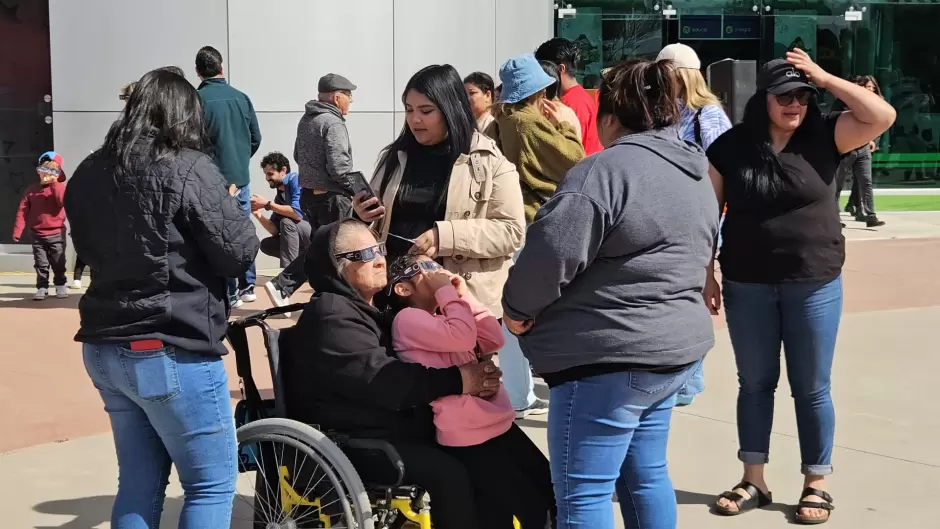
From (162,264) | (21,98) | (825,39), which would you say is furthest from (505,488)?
(825,39)

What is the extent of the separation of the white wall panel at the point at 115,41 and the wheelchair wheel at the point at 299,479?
23.7 feet

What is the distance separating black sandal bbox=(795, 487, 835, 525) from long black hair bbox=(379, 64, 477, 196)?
2012mm

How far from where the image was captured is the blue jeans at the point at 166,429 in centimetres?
360

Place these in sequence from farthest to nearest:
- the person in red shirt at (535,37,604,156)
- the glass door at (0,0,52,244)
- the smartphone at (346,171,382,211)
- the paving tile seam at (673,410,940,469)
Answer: the glass door at (0,0,52,244) < the person in red shirt at (535,37,604,156) < the paving tile seam at (673,410,940,469) < the smartphone at (346,171,382,211)

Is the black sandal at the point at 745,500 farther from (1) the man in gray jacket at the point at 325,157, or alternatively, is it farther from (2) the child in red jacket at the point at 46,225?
(2) the child in red jacket at the point at 46,225

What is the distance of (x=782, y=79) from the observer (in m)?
4.66

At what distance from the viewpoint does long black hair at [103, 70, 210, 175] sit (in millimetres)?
3527

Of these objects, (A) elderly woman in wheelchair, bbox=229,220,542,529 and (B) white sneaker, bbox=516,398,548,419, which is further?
(B) white sneaker, bbox=516,398,548,419

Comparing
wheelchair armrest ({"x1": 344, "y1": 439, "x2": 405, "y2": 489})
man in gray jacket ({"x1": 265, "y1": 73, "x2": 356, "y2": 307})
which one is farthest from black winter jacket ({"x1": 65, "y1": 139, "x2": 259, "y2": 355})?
man in gray jacket ({"x1": 265, "y1": 73, "x2": 356, "y2": 307})

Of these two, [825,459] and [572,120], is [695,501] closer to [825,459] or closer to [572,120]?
[825,459]

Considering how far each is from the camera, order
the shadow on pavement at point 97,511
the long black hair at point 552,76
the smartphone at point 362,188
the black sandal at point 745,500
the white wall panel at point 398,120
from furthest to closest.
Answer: the white wall panel at point 398,120
the long black hair at point 552,76
the black sandal at point 745,500
the shadow on pavement at point 97,511
the smartphone at point 362,188

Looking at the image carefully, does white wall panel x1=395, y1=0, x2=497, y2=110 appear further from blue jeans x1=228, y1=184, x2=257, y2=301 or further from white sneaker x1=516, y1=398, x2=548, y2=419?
white sneaker x1=516, y1=398, x2=548, y2=419

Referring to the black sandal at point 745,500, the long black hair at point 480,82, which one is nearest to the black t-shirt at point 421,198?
the black sandal at point 745,500

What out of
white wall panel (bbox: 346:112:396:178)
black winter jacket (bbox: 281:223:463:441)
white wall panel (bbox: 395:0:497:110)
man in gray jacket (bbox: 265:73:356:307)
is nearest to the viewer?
black winter jacket (bbox: 281:223:463:441)
